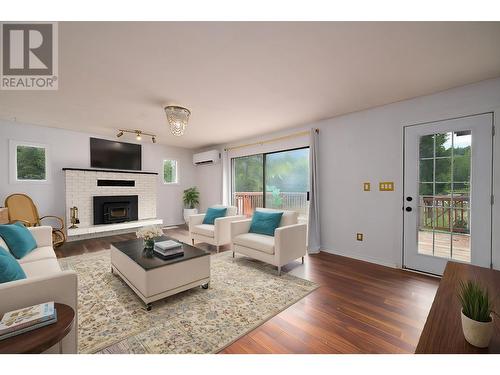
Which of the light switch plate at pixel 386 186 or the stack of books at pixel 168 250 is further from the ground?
the light switch plate at pixel 386 186

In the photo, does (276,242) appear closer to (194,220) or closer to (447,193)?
(194,220)

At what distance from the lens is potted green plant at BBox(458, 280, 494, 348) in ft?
2.48

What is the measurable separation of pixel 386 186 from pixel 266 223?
1828 mm

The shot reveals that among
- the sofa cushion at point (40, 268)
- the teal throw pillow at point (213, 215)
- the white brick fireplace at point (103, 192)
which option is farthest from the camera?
the white brick fireplace at point (103, 192)

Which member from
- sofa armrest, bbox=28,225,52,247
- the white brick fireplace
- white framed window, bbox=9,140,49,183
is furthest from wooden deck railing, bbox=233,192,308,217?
white framed window, bbox=9,140,49,183

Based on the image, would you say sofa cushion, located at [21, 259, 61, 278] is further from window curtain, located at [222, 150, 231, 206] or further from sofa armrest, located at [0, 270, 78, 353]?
window curtain, located at [222, 150, 231, 206]

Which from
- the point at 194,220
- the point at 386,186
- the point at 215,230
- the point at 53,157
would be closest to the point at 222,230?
the point at 215,230

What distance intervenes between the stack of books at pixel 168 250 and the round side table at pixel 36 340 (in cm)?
118

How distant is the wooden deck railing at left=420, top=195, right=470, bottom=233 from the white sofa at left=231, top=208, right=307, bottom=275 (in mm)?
1572

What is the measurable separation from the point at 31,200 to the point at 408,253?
20.4 feet

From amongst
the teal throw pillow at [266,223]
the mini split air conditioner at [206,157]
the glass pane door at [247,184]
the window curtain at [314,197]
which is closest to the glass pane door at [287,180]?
the glass pane door at [247,184]

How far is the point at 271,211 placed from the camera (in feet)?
11.1

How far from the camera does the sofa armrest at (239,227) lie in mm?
3281

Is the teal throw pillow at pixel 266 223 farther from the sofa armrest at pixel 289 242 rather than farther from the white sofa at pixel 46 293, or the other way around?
the white sofa at pixel 46 293
